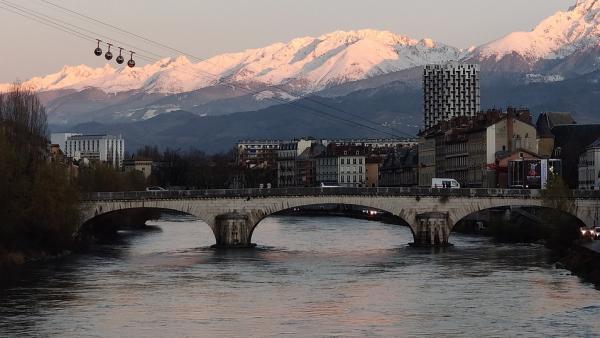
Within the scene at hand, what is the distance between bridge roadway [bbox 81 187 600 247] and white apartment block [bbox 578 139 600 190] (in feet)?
86.8

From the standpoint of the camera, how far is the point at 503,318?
59.5 m

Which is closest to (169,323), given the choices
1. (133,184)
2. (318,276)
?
(318,276)

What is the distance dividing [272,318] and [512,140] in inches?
3564

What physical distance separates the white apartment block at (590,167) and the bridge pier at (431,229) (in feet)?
90.8

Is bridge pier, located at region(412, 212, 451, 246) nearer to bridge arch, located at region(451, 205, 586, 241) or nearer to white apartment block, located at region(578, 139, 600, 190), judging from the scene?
bridge arch, located at region(451, 205, 586, 241)

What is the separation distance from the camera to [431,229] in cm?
10450

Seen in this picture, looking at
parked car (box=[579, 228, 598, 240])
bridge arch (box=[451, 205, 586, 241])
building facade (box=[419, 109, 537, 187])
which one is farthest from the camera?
building facade (box=[419, 109, 537, 187])

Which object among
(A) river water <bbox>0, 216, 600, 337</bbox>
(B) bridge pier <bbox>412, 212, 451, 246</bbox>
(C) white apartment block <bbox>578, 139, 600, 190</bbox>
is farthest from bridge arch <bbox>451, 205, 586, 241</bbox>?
(C) white apartment block <bbox>578, 139, 600, 190</bbox>

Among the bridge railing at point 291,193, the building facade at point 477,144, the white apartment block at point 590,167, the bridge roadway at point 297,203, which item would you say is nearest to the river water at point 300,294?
the bridge roadway at point 297,203

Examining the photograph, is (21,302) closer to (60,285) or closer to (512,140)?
(60,285)

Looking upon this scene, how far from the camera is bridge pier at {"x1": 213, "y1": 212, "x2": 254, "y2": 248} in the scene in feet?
342

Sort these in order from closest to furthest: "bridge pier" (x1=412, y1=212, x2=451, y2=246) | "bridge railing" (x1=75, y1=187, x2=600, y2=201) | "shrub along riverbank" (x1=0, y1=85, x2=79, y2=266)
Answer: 1. "shrub along riverbank" (x1=0, y1=85, x2=79, y2=266)
2. "bridge pier" (x1=412, y1=212, x2=451, y2=246)
3. "bridge railing" (x1=75, y1=187, x2=600, y2=201)

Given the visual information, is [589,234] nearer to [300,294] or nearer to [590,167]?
[300,294]

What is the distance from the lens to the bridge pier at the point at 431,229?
10419 centimetres
